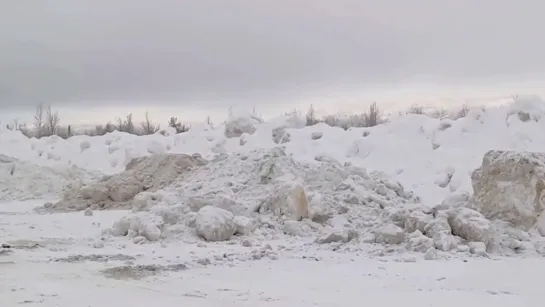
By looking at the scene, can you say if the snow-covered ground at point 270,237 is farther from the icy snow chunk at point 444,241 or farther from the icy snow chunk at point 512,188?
the icy snow chunk at point 512,188

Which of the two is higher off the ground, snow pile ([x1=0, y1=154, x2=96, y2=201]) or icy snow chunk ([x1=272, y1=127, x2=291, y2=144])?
icy snow chunk ([x1=272, y1=127, x2=291, y2=144])

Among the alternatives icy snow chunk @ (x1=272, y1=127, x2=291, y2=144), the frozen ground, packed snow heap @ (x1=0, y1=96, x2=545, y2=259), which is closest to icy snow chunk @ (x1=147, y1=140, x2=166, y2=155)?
packed snow heap @ (x1=0, y1=96, x2=545, y2=259)

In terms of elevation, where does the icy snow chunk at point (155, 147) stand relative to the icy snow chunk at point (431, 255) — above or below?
above

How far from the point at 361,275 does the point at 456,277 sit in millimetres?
799

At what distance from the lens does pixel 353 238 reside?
23.6 ft

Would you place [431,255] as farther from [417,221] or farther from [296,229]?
[296,229]

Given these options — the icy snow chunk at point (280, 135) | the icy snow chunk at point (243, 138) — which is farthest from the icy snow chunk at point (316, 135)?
the icy snow chunk at point (243, 138)

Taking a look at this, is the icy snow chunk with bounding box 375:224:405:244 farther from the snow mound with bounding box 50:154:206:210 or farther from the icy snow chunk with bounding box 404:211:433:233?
the snow mound with bounding box 50:154:206:210

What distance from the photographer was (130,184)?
11289 millimetres

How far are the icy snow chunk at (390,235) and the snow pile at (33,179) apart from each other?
7.26m

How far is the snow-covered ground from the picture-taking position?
503 cm

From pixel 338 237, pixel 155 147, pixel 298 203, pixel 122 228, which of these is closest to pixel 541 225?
pixel 338 237

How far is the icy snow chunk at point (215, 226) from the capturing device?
7164mm

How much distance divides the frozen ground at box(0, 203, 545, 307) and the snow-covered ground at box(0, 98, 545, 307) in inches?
0.6
